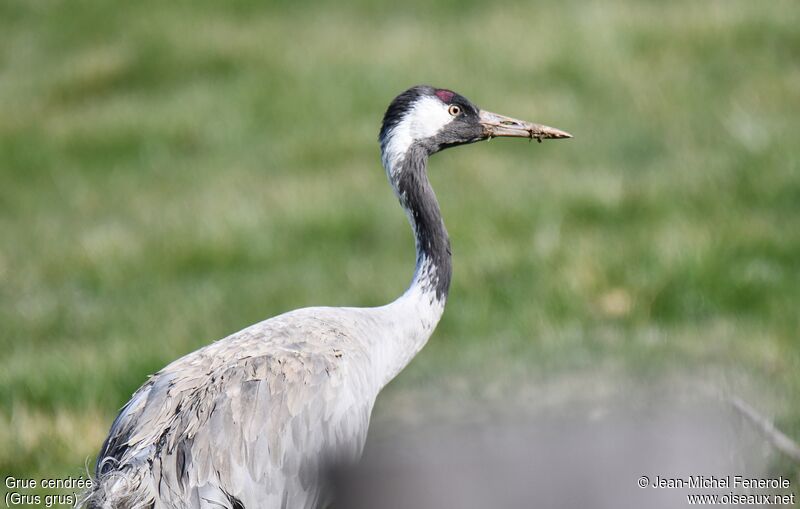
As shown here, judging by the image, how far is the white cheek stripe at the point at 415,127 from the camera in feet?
14.9

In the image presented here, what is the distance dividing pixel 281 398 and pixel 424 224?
94cm

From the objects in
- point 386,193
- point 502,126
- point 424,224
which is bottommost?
point 386,193

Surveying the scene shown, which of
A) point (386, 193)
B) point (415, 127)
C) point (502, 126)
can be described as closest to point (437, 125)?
point (415, 127)

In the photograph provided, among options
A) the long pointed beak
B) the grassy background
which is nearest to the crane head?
the long pointed beak

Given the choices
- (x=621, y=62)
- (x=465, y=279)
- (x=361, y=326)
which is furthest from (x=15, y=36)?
(x=361, y=326)

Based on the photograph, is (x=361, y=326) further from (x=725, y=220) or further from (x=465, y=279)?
(x=725, y=220)

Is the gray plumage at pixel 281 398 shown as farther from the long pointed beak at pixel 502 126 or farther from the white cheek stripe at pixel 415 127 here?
the long pointed beak at pixel 502 126

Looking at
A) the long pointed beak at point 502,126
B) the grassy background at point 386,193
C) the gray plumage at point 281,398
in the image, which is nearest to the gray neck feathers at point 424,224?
the gray plumage at point 281,398

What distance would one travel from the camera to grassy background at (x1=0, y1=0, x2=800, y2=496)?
18.7ft

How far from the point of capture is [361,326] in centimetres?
425

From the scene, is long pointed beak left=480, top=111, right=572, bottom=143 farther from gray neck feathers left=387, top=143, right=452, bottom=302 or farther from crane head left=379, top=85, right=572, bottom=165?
gray neck feathers left=387, top=143, right=452, bottom=302

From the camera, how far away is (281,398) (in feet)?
12.8

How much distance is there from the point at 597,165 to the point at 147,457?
552 centimetres

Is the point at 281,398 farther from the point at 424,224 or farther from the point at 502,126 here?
the point at 502,126
